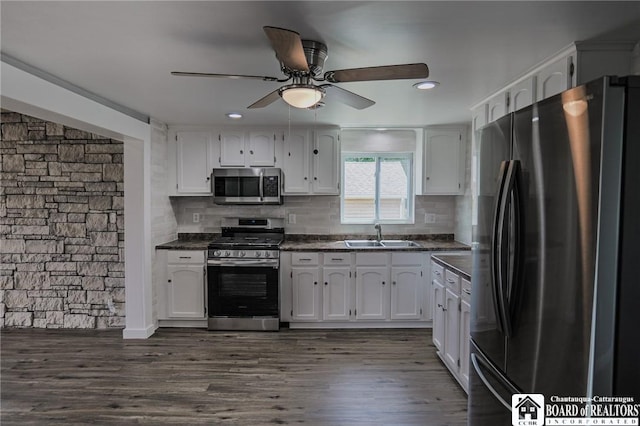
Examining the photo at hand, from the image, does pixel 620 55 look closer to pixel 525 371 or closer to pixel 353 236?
pixel 525 371

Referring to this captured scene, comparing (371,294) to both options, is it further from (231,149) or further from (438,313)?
(231,149)

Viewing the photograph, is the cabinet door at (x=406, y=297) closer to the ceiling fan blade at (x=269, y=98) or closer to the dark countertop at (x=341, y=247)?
the dark countertop at (x=341, y=247)

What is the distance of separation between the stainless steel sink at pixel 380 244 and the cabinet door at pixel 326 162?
0.66 meters

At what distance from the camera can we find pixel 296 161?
4.22m

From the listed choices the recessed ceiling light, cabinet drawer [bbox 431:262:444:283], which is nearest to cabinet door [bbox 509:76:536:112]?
the recessed ceiling light

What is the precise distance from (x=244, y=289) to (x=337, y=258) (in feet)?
3.60

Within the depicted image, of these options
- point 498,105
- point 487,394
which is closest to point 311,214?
point 498,105

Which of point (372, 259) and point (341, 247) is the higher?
point (341, 247)

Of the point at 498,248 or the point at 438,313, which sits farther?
the point at 438,313

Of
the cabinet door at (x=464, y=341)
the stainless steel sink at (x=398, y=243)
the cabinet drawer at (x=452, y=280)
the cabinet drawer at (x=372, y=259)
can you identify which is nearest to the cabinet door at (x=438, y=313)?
the cabinet drawer at (x=452, y=280)

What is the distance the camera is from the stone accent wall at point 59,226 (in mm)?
3799

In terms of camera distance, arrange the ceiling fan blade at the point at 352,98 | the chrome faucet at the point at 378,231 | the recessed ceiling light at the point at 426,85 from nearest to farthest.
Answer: the ceiling fan blade at the point at 352,98
the recessed ceiling light at the point at 426,85
the chrome faucet at the point at 378,231

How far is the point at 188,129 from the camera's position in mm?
4207

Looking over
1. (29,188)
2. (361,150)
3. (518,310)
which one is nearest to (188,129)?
(29,188)
